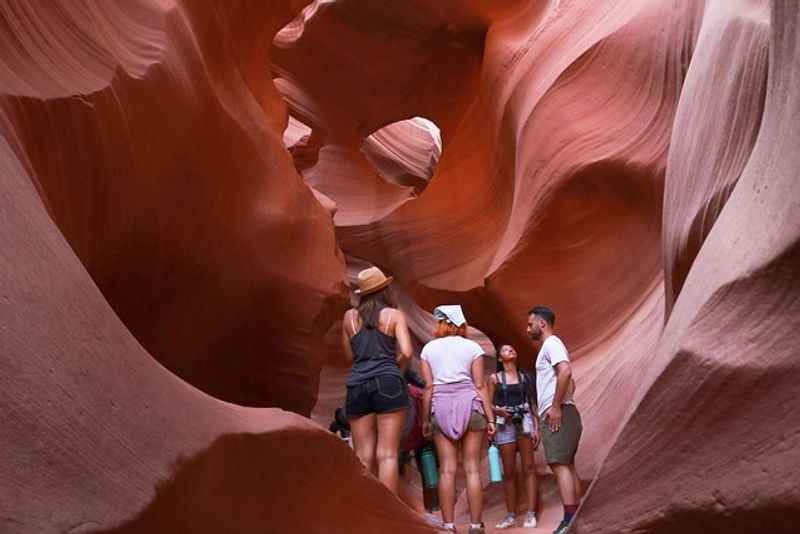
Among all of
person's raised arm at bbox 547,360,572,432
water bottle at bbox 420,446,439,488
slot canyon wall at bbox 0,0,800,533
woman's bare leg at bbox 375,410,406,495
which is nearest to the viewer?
slot canyon wall at bbox 0,0,800,533

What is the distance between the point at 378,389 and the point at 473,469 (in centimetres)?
69

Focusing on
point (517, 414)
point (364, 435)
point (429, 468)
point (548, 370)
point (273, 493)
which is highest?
point (273, 493)

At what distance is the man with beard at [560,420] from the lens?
5.32 metres

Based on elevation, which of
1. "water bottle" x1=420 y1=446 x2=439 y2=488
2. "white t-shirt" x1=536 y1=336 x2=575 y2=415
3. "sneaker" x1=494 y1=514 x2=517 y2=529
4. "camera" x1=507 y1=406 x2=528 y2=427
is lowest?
"sneaker" x1=494 y1=514 x2=517 y2=529

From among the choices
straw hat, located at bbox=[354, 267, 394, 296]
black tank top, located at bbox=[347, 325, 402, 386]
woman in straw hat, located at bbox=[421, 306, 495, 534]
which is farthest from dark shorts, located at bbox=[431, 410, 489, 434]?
straw hat, located at bbox=[354, 267, 394, 296]

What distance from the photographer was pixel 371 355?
18.8ft

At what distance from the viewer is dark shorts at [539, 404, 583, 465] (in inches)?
210

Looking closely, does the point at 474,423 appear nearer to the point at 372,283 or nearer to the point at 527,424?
the point at 527,424

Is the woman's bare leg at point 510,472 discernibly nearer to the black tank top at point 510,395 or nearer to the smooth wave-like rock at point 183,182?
the black tank top at point 510,395

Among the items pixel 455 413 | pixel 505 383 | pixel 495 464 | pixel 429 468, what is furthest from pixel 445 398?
pixel 429 468

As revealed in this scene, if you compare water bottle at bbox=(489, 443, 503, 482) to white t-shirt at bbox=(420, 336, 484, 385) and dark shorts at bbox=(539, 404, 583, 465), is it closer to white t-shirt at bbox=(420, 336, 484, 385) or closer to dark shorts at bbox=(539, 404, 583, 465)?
white t-shirt at bbox=(420, 336, 484, 385)

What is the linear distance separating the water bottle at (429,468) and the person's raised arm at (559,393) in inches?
63.4

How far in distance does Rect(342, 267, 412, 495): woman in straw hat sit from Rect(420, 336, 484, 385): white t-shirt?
6.1 inches

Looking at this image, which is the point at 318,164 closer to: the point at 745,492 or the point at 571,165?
the point at 571,165
